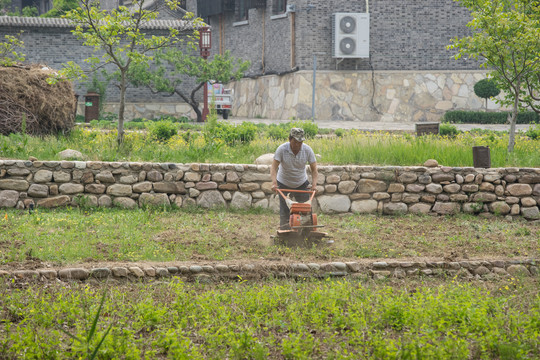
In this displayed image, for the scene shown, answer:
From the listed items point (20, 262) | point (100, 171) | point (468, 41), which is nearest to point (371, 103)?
point (468, 41)

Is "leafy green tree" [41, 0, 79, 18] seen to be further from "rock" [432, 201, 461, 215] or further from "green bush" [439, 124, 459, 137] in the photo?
"rock" [432, 201, 461, 215]

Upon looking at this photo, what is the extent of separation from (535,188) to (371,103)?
13877 millimetres

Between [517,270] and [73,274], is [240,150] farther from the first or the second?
[517,270]

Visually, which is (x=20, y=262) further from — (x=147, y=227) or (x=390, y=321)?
(x=390, y=321)

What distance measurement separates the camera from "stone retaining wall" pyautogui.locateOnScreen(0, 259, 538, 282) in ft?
22.7

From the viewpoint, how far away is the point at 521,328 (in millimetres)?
5191

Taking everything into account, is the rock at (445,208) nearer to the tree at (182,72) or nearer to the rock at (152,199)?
the rock at (152,199)

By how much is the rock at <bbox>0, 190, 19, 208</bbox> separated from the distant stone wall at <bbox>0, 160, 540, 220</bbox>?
15 mm

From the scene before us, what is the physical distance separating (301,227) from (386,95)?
17.0 meters

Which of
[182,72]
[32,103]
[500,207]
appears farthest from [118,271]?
[182,72]

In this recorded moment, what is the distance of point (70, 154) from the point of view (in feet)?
36.9

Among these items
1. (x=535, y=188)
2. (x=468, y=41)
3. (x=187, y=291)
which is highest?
(x=468, y=41)

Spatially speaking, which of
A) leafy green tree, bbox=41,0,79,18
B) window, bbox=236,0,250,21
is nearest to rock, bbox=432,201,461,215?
window, bbox=236,0,250,21

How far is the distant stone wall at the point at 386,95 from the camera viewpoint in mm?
24375
